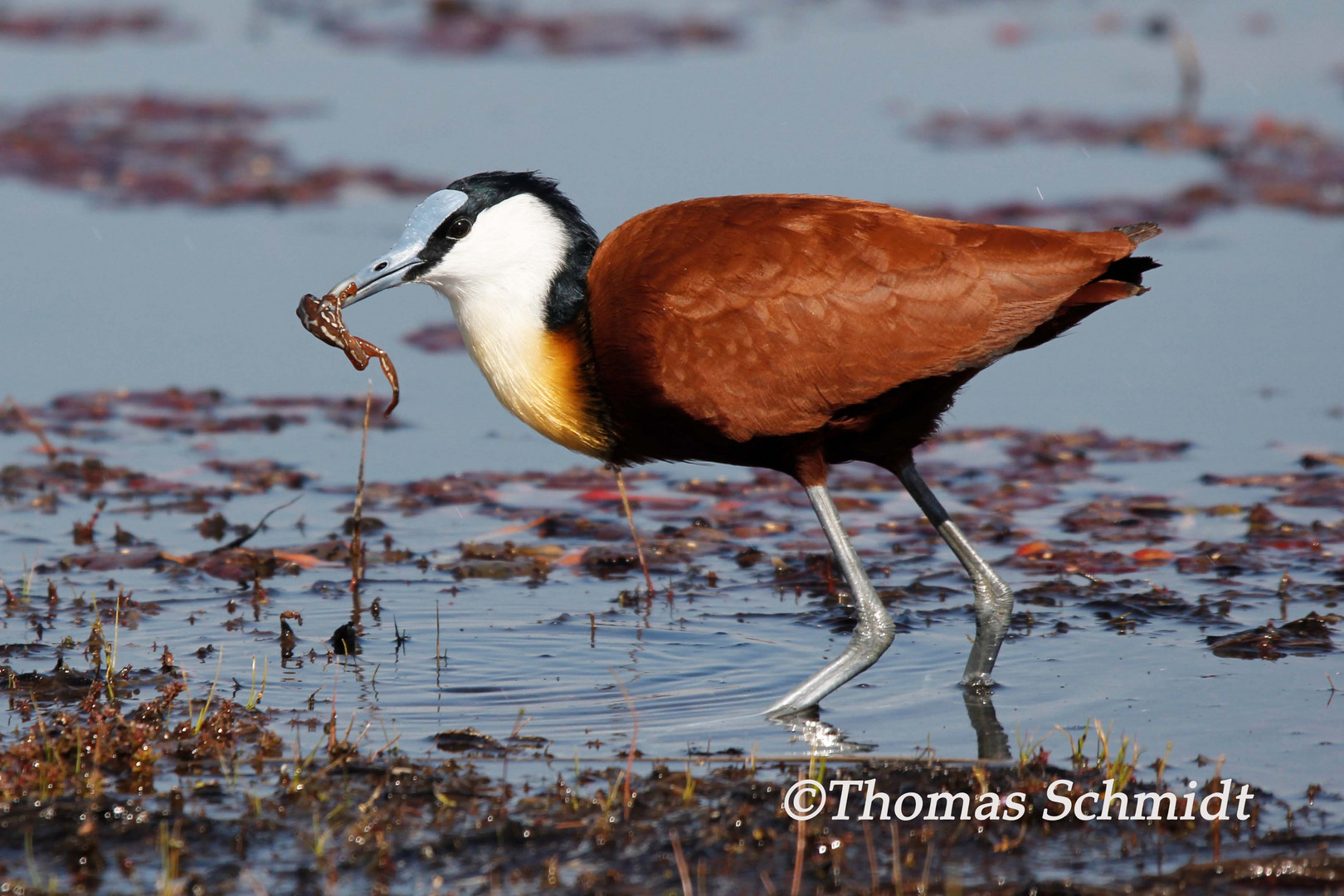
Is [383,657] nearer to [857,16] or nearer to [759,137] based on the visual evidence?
[759,137]

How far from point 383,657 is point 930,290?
7.66 ft

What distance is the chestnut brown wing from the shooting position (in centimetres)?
564

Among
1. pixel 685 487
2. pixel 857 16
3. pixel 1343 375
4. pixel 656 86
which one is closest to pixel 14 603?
pixel 685 487

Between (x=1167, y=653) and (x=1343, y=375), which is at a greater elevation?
(x=1343, y=375)

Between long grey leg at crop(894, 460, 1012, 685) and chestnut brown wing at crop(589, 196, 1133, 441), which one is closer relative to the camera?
chestnut brown wing at crop(589, 196, 1133, 441)

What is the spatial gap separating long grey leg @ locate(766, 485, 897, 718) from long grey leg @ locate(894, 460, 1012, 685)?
0.34 m

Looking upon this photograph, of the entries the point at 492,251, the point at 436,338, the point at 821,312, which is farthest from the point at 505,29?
the point at 821,312

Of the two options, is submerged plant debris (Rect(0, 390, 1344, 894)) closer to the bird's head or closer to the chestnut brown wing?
the chestnut brown wing

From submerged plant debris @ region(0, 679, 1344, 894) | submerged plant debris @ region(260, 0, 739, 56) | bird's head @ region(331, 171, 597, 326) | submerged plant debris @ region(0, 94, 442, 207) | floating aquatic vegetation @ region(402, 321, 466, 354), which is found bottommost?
submerged plant debris @ region(0, 679, 1344, 894)

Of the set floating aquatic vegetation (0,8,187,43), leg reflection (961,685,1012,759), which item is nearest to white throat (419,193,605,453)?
leg reflection (961,685,1012,759)

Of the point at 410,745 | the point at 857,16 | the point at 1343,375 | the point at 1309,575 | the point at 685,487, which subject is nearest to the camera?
the point at 410,745

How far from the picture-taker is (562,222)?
606 centimetres

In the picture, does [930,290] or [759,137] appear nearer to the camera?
[930,290]

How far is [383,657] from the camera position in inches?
246
